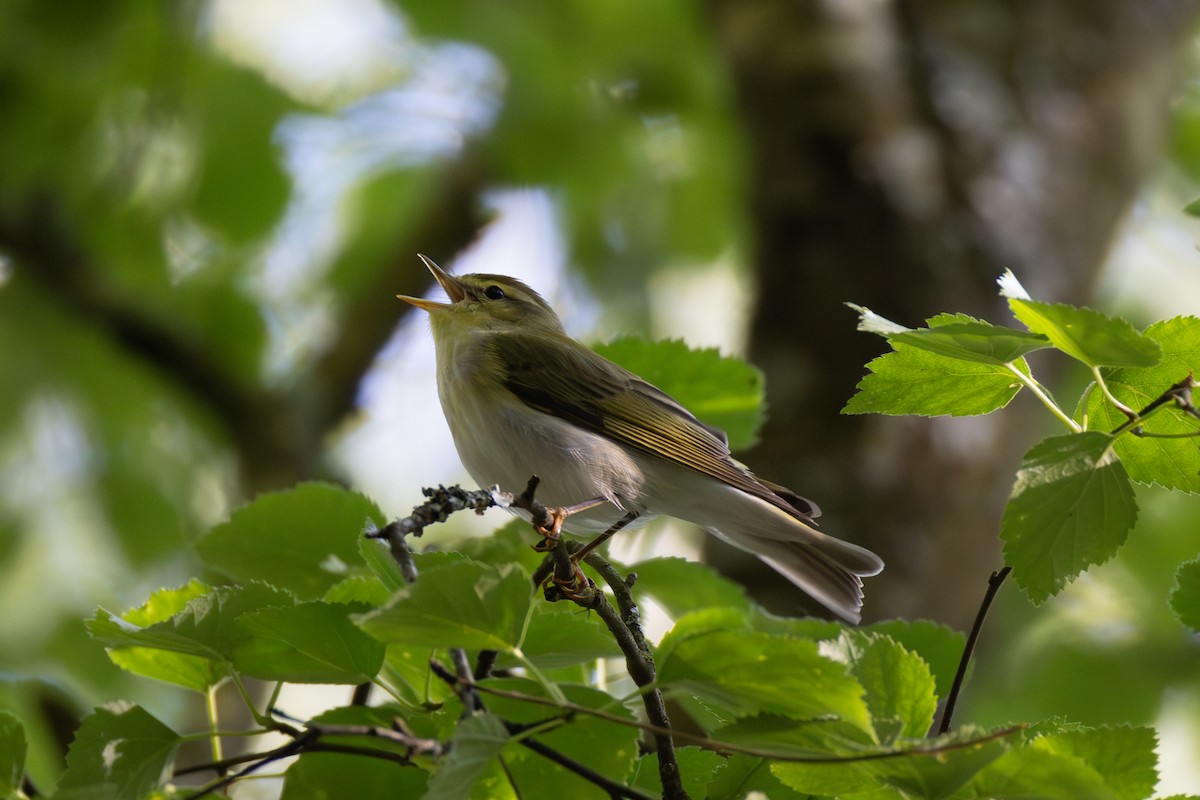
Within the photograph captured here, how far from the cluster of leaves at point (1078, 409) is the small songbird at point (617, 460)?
1.18 metres

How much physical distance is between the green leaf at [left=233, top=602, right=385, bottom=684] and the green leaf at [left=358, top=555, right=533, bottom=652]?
17 centimetres

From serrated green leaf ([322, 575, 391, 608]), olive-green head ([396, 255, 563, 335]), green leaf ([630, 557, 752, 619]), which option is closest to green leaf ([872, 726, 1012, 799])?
serrated green leaf ([322, 575, 391, 608])

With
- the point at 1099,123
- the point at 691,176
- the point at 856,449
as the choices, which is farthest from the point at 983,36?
the point at 691,176

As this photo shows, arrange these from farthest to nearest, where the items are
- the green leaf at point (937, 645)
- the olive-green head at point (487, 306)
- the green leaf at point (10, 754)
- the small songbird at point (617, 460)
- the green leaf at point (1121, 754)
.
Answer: the olive-green head at point (487, 306) < the small songbird at point (617, 460) < the green leaf at point (937, 645) < the green leaf at point (10, 754) < the green leaf at point (1121, 754)

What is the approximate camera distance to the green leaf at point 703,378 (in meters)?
1.94

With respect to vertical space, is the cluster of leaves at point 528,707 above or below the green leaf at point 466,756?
above

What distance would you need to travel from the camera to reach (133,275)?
19.0 ft

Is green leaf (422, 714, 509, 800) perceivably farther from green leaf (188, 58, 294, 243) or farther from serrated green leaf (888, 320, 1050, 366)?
green leaf (188, 58, 294, 243)

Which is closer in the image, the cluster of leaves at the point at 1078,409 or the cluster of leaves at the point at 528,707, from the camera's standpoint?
the cluster of leaves at the point at 528,707

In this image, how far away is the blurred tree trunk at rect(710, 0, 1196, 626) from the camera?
341 cm

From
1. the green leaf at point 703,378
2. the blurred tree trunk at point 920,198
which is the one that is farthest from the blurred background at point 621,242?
the green leaf at point 703,378

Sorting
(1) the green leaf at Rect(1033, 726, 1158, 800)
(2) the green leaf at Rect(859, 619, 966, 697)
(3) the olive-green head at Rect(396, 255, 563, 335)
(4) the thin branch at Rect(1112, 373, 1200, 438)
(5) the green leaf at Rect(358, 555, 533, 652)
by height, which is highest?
(3) the olive-green head at Rect(396, 255, 563, 335)

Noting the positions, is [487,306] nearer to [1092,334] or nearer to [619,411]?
[619,411]

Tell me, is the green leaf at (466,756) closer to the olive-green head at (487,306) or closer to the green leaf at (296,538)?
the green leaf at (296,538)
